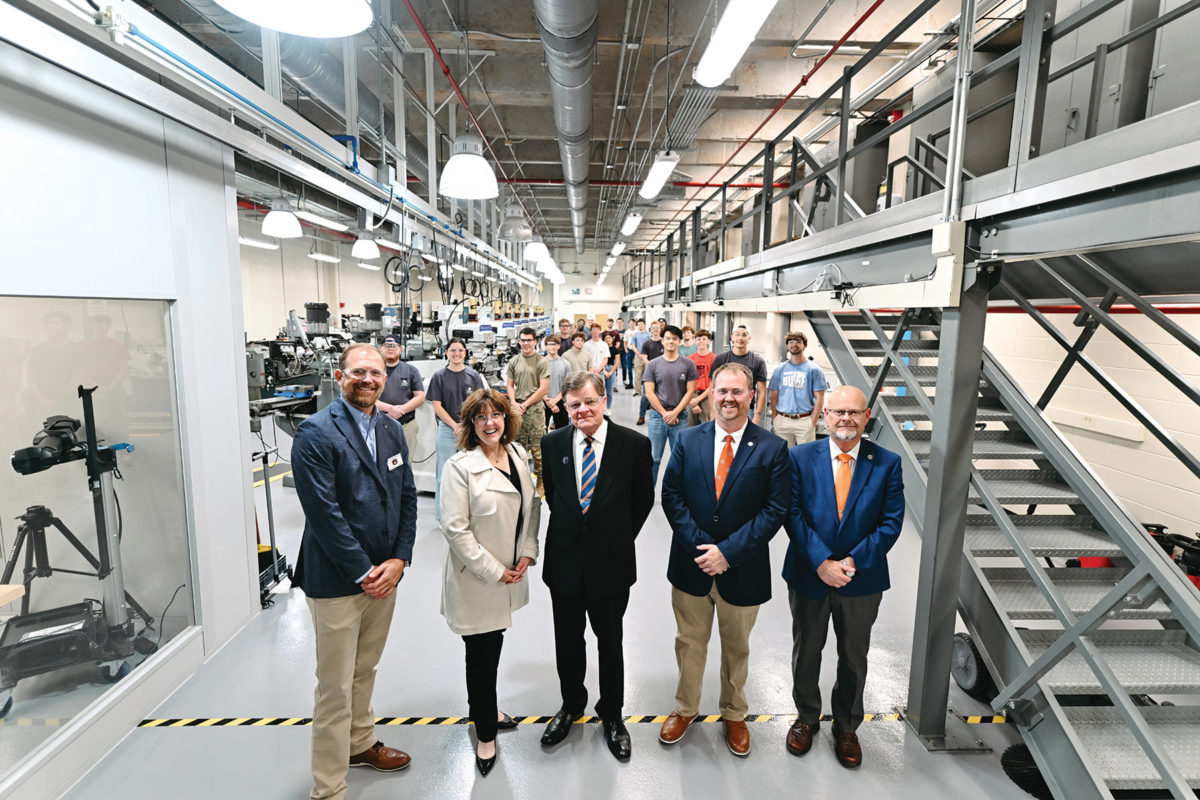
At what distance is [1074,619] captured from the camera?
225 centimetres

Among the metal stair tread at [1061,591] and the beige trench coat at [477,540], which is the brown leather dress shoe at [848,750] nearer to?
the metal stair tread at [1061,591]

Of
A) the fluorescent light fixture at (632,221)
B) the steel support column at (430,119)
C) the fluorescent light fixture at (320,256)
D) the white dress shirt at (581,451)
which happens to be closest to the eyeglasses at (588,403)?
the white dress shirt at (581,451)

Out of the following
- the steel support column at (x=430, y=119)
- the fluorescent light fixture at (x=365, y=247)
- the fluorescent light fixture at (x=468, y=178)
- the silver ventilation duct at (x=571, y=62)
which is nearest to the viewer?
the fluorescent light fixture at (x=468, y=178)

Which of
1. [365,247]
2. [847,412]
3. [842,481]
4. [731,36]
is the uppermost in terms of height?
[731,36]

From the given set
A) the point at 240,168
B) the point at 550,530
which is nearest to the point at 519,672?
the point at 550,530

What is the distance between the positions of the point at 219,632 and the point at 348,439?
209cm

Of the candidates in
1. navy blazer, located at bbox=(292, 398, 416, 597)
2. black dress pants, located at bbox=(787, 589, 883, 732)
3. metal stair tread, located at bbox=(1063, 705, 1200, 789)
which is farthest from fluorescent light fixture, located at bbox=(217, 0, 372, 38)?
metal stair tread, located at bbox=(1063, 705, 1200, 789)

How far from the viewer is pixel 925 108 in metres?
2.87

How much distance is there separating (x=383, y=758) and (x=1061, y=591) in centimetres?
326

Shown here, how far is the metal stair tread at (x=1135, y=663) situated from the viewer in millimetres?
2340

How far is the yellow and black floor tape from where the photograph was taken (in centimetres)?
275

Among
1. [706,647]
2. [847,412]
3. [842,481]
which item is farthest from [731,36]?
[706,647]

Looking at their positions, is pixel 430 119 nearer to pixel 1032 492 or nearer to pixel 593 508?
pixel 593 508

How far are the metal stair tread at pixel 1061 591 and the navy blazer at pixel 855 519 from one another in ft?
2.35
